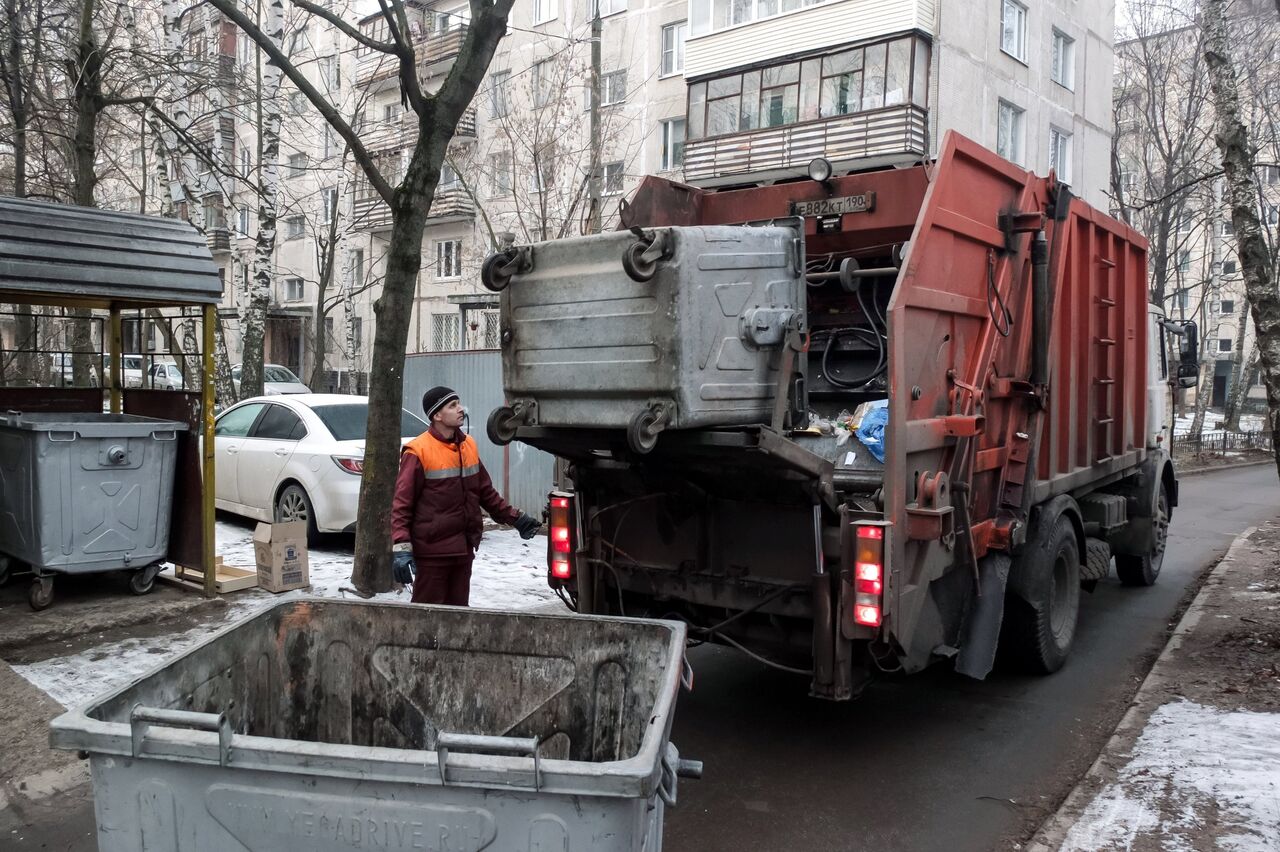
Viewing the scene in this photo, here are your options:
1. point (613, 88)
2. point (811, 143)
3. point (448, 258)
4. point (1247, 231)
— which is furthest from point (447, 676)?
Result: point (448, 258)

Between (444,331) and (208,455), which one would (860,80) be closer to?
(208,455)

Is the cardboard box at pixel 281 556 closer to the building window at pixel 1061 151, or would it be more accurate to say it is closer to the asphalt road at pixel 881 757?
the asphalt road at pixel 881 757

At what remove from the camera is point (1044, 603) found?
571cm

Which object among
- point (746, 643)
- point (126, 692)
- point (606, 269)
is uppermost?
point (606, 269)

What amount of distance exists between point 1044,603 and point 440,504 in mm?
3408

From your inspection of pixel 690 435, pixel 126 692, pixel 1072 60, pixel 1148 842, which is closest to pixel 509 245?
pixel 690 435

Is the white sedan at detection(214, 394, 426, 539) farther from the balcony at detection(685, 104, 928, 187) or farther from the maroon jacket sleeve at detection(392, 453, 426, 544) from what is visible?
the balcony at detection(685, 104, 928, 187)

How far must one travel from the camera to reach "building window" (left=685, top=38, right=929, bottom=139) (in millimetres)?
19016

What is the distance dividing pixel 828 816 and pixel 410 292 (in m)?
4.59

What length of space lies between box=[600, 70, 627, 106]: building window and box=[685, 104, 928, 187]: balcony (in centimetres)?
565

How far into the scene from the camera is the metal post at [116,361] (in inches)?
323

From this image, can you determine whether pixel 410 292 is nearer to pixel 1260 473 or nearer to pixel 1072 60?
pixel 1260 473

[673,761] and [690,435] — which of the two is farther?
[690,435]

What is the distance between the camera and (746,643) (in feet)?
16.3
